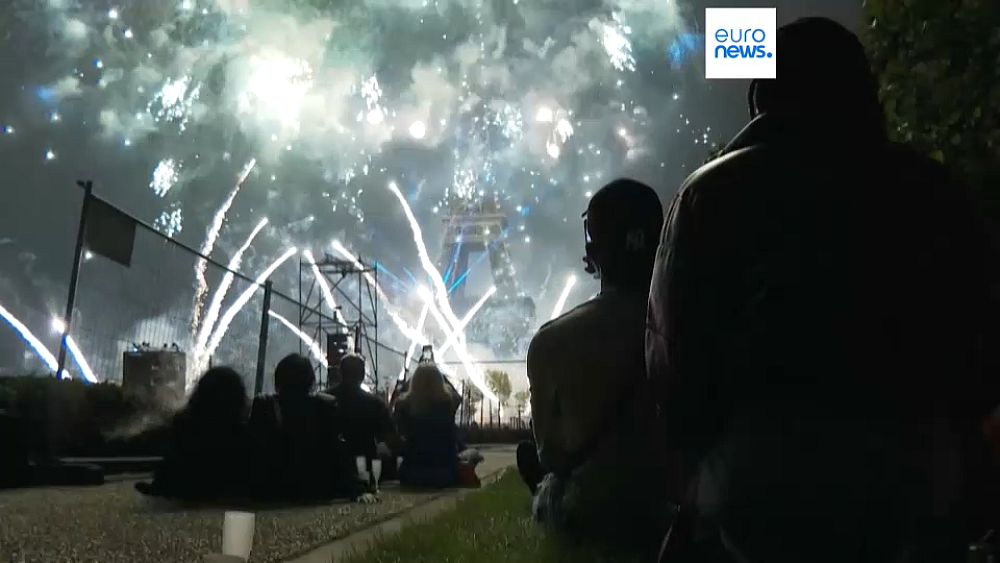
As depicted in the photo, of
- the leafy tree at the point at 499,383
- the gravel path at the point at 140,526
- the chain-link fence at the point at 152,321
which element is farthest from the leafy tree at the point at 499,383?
the gravel path at the point at 140,526

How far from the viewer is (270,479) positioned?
6527 mm

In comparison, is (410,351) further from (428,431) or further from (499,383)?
(499,383)

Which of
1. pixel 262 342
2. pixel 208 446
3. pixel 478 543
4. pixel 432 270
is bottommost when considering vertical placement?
pixel 478 543

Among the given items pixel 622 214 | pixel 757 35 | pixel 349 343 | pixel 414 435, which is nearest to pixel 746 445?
pixel 622 214

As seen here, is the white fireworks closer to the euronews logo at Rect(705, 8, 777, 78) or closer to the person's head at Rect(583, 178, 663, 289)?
the euronews logo at Rect(705, 8, 777, 78)

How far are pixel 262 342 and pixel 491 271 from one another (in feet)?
227

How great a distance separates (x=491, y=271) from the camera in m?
79.2

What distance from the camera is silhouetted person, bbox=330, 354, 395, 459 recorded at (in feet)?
24.2

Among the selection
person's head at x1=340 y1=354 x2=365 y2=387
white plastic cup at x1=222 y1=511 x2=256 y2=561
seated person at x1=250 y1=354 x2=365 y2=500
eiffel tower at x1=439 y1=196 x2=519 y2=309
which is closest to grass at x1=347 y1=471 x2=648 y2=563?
white plastic cup at x1=222 y1=511 x2=256 y2=561

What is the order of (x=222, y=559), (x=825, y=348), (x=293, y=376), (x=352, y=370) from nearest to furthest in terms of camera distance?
(x=825, y=348)
(x=222, y=559)
(x=293, y=376)
(x=352, y=370)

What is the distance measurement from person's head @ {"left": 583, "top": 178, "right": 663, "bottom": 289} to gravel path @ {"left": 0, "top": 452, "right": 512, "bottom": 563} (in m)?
2.04

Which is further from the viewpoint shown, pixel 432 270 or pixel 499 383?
pixel 499 383

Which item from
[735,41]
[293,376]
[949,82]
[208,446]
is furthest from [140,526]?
[949,82]

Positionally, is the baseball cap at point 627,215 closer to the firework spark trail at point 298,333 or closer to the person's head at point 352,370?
the person's head at point 352,370
